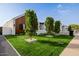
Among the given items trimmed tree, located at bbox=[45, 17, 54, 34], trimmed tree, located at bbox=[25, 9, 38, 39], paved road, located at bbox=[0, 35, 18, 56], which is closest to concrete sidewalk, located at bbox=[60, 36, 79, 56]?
trimmed tree, located at bbox=[45, 17, 54, 34]

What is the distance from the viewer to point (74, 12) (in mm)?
3273

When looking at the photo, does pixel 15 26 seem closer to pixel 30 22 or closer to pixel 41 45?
pixel 30 22

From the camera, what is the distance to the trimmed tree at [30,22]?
3.28 m

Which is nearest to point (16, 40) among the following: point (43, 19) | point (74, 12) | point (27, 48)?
point (27, 48)

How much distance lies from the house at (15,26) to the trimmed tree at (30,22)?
46mm

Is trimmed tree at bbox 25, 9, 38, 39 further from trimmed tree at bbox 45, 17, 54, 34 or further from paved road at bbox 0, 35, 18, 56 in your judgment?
paved road at bbox 0, 35, 18, 56

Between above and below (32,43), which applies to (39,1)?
above

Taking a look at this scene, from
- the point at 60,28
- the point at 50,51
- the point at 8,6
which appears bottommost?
the point at 50,51

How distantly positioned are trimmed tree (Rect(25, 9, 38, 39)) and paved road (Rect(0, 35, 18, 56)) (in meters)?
0.27

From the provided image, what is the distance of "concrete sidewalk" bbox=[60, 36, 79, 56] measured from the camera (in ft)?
10.6

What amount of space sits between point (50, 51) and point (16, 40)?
1.35 ft

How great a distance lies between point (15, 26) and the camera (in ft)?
11.0

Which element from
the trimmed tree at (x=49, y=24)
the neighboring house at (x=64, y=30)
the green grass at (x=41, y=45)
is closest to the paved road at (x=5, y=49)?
the green grass at (x=41, y=45)

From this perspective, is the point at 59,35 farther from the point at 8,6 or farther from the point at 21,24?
the point at 8,6
